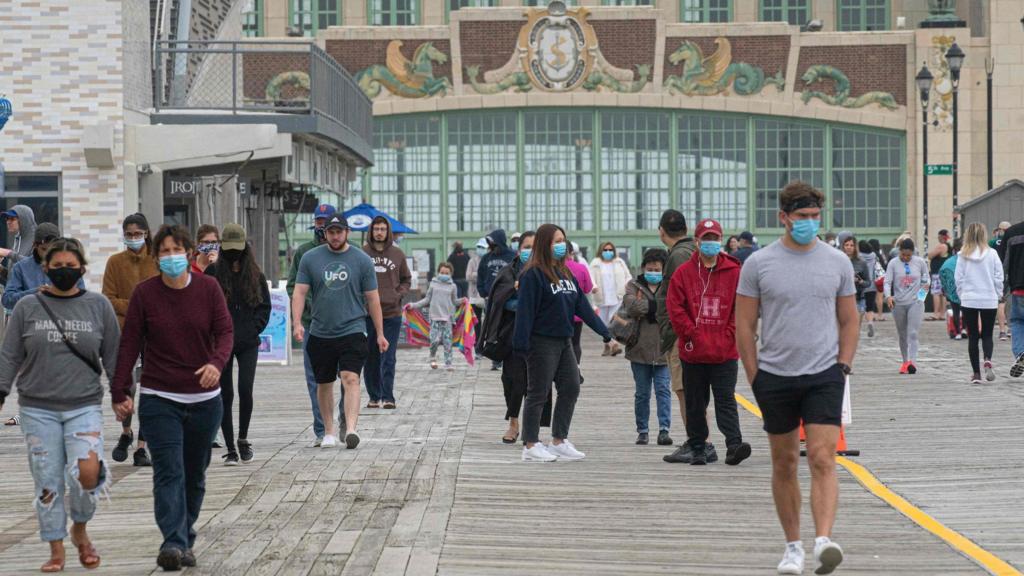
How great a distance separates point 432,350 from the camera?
79.4 ft

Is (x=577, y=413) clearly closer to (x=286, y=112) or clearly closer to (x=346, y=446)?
(x=346, y=446)

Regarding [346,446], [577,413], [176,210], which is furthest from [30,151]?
[346,446]

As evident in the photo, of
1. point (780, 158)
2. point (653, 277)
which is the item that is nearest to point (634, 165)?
point (780, 158)

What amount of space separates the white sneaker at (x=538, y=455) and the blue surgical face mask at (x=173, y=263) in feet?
14.9

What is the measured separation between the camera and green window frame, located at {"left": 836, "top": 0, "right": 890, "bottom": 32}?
151ft

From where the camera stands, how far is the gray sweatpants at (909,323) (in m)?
21.7

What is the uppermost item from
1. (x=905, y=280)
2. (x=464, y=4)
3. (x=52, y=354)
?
(x=464, y=4)

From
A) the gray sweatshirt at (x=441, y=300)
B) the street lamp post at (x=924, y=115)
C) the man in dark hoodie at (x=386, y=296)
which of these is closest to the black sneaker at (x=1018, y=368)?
the man in dark hoodie at (x=386, y=296)

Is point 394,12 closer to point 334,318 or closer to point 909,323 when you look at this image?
point 909,323

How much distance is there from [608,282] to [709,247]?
665 inches

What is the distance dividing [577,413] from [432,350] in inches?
292

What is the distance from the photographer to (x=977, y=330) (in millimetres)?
19703

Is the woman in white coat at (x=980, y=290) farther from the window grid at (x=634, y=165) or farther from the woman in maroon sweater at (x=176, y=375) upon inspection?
the window grid at (x=634, y=165)

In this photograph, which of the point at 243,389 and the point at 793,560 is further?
the point at 243,389
